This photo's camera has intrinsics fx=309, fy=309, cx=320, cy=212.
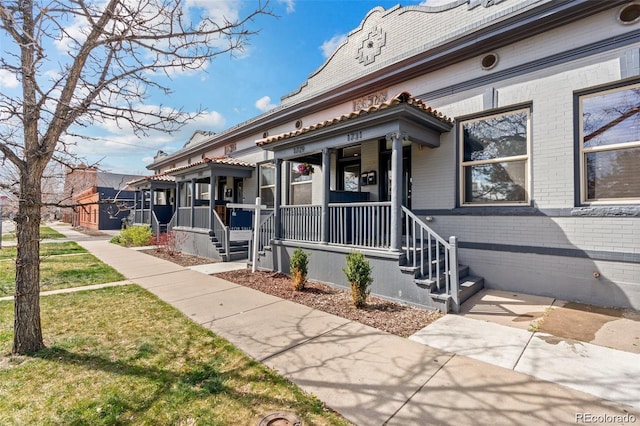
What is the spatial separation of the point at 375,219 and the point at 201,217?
6954mm

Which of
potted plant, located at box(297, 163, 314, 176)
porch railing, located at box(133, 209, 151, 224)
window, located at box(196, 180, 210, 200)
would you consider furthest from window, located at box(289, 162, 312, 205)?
porch railing, located at box(133, 209, 151, 224)

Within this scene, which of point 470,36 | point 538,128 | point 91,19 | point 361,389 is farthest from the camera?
point 470,36

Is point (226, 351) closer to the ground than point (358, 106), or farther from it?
closer to the ground

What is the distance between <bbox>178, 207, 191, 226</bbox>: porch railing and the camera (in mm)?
11805

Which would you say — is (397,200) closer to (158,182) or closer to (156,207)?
(158,182)

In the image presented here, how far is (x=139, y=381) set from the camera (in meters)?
2.81

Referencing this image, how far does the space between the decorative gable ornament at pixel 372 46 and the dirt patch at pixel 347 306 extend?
20.7 feet

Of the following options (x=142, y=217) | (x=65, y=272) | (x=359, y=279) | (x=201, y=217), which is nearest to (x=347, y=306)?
(x=359, y=279)

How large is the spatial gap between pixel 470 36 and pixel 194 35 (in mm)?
5282

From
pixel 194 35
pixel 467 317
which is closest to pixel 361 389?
pixel 467 317

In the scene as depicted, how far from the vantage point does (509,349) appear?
3.44m

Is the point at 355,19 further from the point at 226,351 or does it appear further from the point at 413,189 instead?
the point at 226,351

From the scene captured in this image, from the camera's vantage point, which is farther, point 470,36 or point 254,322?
point 470,36

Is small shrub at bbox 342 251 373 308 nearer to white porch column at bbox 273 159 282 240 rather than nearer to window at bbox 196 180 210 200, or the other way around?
white porch column at bbox 273 159 282 240
